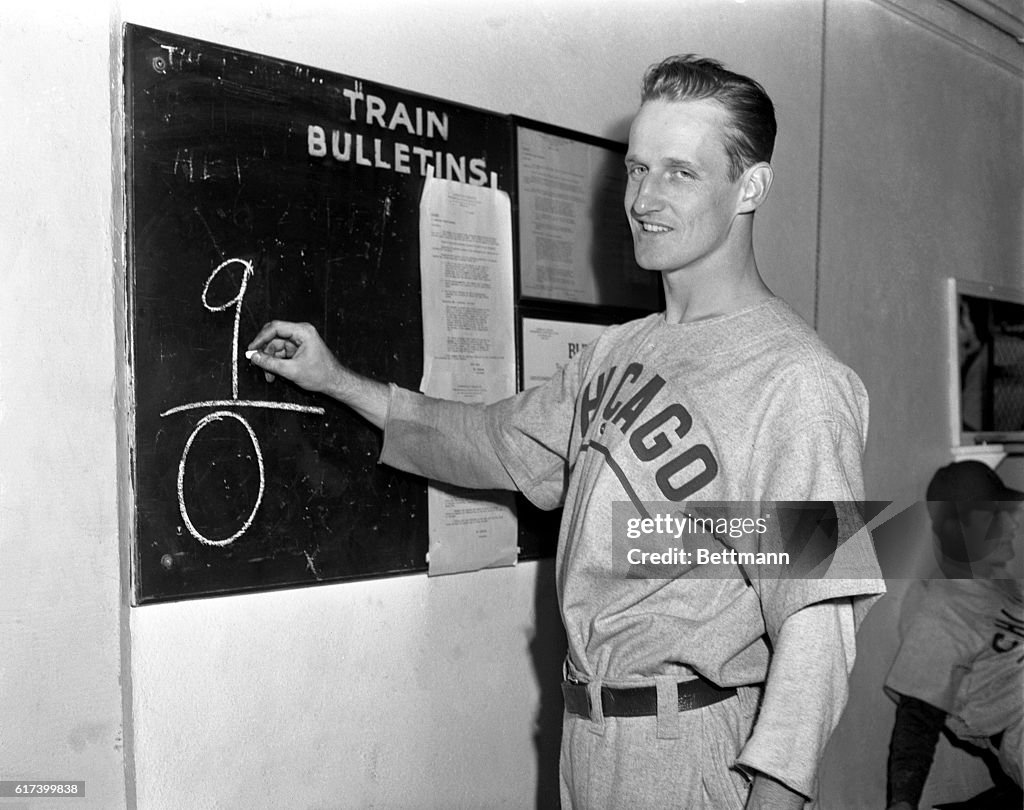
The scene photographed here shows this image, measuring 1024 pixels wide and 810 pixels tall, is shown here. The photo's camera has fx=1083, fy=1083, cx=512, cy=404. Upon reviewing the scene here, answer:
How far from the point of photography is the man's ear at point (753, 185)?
65.5 inches

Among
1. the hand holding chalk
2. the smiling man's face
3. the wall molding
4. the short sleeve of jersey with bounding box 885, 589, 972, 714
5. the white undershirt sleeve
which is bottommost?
the short sleeve of jersey with bounding box 885, 589, 972, 714

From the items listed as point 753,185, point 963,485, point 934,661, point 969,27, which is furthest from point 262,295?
point 969,27

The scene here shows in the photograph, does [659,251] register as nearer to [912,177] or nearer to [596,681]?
[596,681]

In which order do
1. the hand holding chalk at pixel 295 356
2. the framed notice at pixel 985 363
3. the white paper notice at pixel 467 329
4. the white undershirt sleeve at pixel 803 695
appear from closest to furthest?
the white undershirt sleeve at pixel 803 695, the hand holding chalk at pixel 295 356, the white paper notice at pixel 467 329, the framed notice at pixel 985 363

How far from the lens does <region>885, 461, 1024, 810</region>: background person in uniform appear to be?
3.24m

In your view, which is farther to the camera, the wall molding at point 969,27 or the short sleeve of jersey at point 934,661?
the wall molding at point 969,27

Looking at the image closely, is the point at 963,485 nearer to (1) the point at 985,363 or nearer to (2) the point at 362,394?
(1) the point at 985,363

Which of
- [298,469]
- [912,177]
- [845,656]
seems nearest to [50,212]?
[298,469]

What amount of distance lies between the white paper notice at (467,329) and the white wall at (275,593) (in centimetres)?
9

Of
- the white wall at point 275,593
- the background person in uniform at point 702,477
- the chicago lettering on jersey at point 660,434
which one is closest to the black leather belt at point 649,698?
the background person in uniform at point 702,477

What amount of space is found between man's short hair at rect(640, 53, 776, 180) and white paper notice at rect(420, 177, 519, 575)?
0.51 m

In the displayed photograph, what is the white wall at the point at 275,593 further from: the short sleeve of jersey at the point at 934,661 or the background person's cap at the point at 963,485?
the short sleeve of jersey at the point at 934,661

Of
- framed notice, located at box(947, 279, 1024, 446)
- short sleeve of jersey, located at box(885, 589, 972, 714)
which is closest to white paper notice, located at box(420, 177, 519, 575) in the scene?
short sleeve of jersey, located at box(885, 589, 972, 714)

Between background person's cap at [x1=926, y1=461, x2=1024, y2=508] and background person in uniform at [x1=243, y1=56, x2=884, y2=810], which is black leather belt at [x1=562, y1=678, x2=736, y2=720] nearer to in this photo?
background person in uniform at [x1=243, y1=56, x2=884, y2=810]
